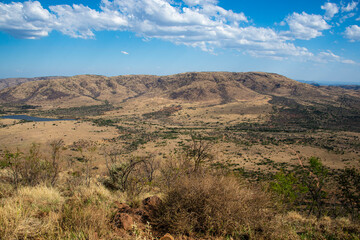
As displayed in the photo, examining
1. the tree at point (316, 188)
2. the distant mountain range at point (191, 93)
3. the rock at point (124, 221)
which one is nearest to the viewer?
the rock at point (124, 221)

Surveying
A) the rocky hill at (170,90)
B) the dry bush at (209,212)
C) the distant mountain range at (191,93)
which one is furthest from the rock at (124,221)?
the rocky hill at (170,90)

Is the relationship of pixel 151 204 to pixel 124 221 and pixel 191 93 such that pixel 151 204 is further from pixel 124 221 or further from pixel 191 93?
pixel 191 93

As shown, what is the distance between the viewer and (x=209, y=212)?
150 inches

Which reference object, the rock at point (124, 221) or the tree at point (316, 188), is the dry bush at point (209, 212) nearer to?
the rock at point (124, 221)

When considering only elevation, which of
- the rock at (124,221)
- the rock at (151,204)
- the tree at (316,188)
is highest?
the rock at (124,221)

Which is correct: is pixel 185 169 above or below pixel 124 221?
below

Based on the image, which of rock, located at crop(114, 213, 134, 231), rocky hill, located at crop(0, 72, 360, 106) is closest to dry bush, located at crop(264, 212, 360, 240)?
rock, located at crop(114, 213, 134, 231)

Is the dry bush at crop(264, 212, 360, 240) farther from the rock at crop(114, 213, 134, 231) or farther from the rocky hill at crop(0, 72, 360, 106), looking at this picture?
the rocky hill at crop(0, 72, 360, 106)

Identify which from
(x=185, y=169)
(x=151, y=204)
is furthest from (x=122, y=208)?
(x=185, y=169)

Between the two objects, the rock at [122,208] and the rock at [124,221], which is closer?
the rock at [124,221]

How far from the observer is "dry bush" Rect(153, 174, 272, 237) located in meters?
3.71

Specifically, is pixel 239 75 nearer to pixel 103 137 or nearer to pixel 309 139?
pixel 309 139

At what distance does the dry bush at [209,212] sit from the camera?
371 centimetres

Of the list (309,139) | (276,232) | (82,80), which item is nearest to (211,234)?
(276,232)
